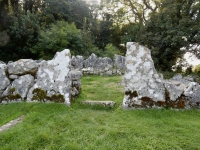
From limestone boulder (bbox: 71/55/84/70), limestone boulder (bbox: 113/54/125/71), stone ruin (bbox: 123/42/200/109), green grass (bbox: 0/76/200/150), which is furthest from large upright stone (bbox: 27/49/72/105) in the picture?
limestone boulder (bbox: 113/54/125/71)

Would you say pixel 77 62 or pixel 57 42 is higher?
Answer: pixel 57 42

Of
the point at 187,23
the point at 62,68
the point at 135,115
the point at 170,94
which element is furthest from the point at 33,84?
the point at 187,23

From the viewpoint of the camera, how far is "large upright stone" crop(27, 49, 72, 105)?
5.85 meters

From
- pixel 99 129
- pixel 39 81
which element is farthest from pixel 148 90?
pixel 39 81

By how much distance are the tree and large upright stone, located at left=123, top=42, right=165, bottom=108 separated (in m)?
7.47

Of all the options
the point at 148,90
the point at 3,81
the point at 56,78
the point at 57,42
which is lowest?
the point at 148,90

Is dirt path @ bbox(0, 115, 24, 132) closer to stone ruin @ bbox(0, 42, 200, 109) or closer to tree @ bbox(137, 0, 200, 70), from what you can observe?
stone ruin @ bbox(0, 42, 200, 109)

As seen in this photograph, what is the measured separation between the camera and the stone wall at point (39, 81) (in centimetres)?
587

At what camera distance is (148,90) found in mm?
5586

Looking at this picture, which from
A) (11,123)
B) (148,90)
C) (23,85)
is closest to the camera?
(11,123)

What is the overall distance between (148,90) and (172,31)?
28.1 ft

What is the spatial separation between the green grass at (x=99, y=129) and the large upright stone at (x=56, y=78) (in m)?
0.49

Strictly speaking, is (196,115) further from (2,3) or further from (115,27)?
(115,27)

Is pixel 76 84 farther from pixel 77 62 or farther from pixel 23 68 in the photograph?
pixel 77 62
